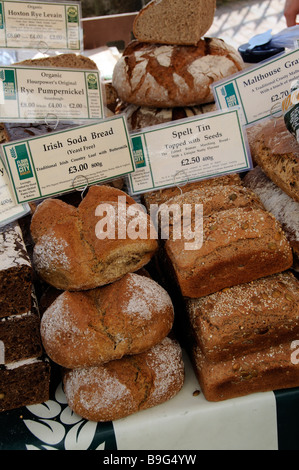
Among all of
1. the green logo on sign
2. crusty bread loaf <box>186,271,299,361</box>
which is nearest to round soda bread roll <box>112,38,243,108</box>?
the green logo on sign

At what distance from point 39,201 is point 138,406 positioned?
808mm

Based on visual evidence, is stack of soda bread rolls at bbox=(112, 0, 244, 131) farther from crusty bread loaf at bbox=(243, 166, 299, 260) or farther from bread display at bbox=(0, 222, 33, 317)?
bread display at bbox=(0, 222, 33, 317)

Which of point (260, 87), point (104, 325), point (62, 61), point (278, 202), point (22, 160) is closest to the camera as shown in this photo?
point (104, 325)

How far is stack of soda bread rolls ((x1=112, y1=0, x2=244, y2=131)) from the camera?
1.81m

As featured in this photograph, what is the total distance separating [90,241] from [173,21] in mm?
1112

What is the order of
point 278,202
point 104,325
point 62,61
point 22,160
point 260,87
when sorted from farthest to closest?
1. point 62,61
2. point 260,87
3. point 278,202
4. point 22,160
5. point 104,325

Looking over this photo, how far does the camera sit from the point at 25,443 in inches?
49.2

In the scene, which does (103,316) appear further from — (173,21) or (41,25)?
(41,25)

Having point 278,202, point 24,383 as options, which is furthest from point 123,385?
point 278,202

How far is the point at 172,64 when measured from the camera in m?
1.83

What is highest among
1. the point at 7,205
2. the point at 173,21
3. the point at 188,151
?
the point at 173,21

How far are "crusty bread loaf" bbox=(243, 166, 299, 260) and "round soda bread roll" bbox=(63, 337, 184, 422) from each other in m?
0.62

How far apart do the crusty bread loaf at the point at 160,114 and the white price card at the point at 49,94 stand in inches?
10.0

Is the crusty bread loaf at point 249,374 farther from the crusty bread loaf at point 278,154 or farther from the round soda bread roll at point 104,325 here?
the crusty bread loaf at point 278,154
